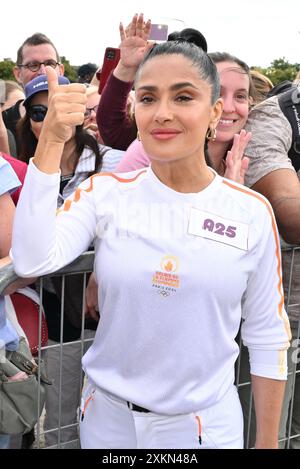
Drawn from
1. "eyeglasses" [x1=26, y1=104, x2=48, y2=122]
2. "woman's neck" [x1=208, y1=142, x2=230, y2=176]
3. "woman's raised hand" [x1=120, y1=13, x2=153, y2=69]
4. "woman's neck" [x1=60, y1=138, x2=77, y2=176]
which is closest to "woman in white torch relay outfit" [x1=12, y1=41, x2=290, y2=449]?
"woman's neck" [x1=208, y1=142, x2=230, y2=176]

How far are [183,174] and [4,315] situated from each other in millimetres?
806

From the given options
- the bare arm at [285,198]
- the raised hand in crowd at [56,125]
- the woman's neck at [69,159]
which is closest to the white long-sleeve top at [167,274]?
the raised hand in crowd at [56,125]

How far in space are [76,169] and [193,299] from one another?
145 cm

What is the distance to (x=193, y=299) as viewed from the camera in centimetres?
173

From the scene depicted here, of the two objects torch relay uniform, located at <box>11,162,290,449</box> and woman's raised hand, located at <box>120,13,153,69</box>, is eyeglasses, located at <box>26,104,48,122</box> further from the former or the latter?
torch relay uniform, located at <box>11,162,290,449</box>

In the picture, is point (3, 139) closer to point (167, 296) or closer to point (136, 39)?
point (136, 39)

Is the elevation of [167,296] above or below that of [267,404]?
above

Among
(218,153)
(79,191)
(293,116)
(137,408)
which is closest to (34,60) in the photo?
(218,153)

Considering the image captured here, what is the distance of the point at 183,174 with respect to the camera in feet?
5.94

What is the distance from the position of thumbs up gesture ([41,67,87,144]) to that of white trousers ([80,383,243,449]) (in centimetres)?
84

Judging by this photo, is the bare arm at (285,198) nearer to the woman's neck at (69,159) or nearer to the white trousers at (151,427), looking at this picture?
the white trousers at (151,427)
